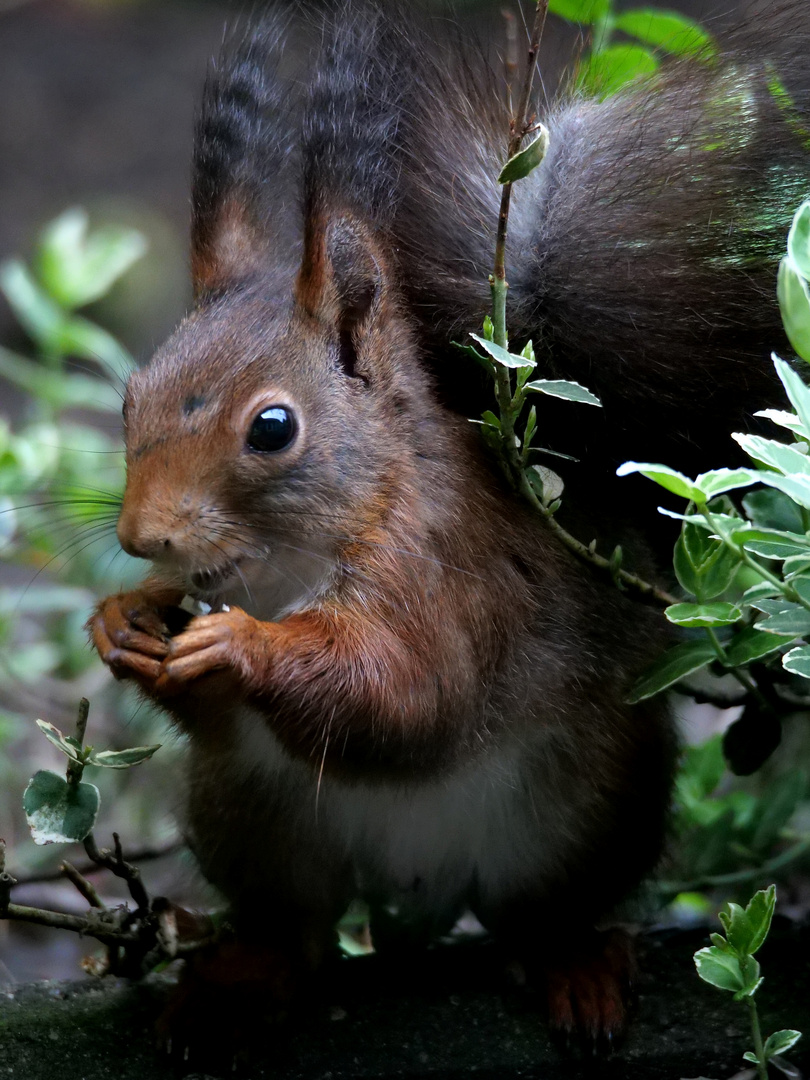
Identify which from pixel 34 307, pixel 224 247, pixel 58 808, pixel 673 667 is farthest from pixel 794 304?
pixel 34 307

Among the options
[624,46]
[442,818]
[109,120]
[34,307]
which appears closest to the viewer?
[442,818]

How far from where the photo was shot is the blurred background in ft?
6.56

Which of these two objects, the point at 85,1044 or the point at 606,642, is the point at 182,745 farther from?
the point at 606,642

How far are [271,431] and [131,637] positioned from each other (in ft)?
0.87

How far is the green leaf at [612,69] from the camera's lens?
157 centimetres

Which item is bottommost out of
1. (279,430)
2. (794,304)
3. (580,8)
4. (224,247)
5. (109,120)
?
(109,120)

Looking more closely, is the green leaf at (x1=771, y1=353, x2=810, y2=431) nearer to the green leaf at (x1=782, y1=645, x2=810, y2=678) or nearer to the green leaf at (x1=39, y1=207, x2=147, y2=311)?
the green leaf at (x1=782, y1=645, x2=810, y2=678)

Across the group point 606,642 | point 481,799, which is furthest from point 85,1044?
point 606,642

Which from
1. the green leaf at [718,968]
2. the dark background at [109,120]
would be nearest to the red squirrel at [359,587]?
the green leaf at [718,968]

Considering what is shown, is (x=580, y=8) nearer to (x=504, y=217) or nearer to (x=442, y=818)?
(x=504, y=217)

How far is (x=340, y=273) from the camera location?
4.66ft

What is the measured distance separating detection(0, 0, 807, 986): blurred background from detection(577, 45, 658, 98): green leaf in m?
0.11

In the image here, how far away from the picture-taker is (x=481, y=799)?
1586 millimetres

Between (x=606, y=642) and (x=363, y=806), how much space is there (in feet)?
1.19
